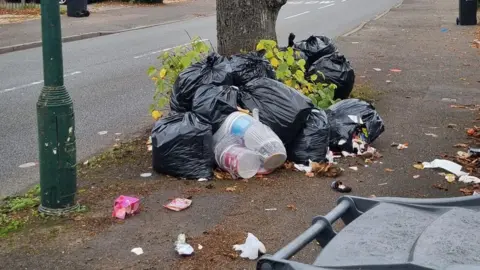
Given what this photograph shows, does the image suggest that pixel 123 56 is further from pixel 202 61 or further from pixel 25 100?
pixel 202 61

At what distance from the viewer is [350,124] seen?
630 centimetres

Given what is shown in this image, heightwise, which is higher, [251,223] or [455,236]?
[455,236]

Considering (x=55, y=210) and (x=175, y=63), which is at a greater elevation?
(x=175, y=63)

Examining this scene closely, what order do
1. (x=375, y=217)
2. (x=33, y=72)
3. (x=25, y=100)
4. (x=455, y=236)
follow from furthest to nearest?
(x=33, y=72), (x=25, y=100), (x=375, y=217), (x=455, y=236)

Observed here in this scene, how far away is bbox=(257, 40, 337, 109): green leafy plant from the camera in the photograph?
6.75 metres

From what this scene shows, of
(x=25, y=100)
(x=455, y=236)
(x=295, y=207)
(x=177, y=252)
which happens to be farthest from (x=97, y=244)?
(x=25, y=100)

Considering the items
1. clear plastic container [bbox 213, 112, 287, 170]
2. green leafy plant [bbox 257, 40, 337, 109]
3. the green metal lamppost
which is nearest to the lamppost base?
the green metal lamppost

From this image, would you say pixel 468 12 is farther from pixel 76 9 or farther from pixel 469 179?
pixel 469 179

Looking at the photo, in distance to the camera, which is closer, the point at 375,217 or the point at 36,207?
the point at 375,217

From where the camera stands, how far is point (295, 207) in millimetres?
4926

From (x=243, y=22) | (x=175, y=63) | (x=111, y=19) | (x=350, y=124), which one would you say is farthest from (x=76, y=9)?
(x=350, y=124)

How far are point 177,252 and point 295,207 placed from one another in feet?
3.77

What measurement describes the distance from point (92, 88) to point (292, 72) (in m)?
4.66

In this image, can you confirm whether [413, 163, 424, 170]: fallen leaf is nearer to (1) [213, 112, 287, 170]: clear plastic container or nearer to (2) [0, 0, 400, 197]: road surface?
(1) [213, 112, 287, 170]: clear plastic container
